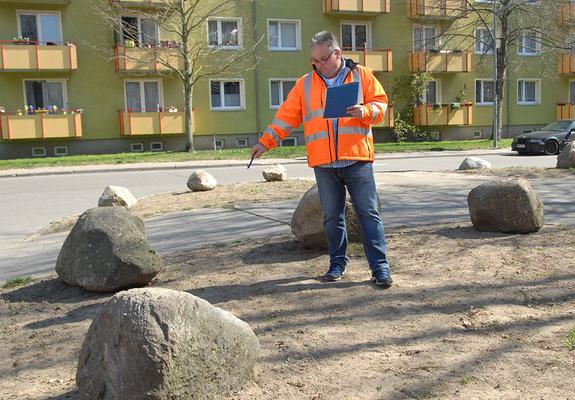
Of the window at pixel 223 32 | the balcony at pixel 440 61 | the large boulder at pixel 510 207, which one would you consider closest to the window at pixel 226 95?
the window at pixel 223 32

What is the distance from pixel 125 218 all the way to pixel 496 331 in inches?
126

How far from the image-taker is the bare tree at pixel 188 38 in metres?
27.6

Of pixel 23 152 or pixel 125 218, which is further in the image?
pixel 23 152

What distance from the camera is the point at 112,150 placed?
2912cm

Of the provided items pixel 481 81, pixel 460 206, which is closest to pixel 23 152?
pixel 460 206

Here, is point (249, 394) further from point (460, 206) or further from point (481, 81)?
point (481, 81)

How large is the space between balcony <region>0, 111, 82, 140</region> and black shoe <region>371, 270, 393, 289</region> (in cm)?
2498

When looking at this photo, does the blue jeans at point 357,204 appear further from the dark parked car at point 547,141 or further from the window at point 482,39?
the window at point 482,39

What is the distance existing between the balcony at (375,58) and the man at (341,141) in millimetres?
28069

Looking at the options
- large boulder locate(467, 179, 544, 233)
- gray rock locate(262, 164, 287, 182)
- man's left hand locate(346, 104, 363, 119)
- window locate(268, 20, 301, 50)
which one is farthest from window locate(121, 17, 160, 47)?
man's left hand locate(346, 104, 363, 119)

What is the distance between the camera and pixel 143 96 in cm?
2997

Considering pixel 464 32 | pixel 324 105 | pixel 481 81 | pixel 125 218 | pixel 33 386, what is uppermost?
pixel 464 32

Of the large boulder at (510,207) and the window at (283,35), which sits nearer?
the large boulder at (510,207)

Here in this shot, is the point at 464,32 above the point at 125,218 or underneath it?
above
